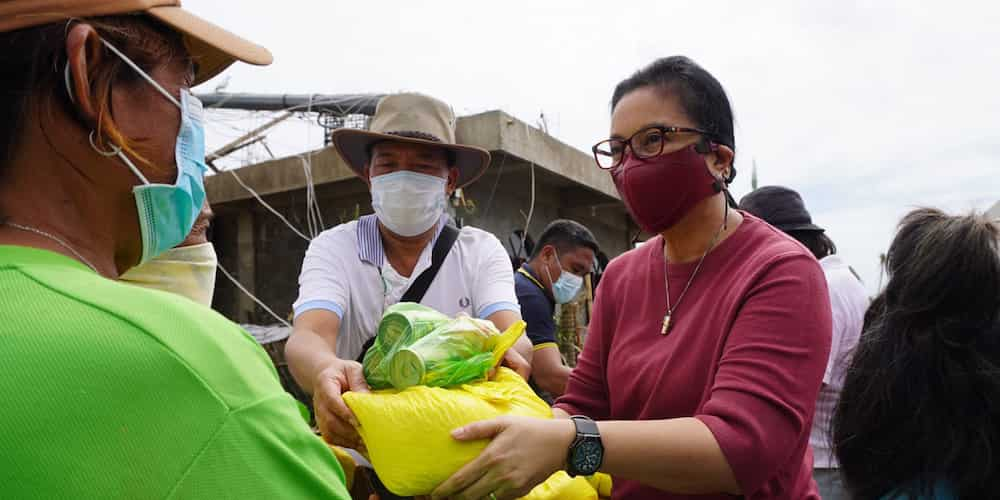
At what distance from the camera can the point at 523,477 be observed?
4.61 feet

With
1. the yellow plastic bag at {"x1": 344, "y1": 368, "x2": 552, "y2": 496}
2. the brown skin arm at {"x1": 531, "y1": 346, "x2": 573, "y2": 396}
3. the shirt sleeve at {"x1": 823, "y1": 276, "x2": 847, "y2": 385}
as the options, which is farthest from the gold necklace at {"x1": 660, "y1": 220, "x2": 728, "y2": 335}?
the brown skin arm at {"x1": 531, "y1": 346, "x2": 573, "y2": 396}

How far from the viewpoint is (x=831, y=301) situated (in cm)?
299

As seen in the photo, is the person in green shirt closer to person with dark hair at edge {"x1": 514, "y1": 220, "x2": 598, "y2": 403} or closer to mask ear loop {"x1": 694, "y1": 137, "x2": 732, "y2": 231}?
mask ear loop {"x1": 694, "y1": 137, "x2": 732, "y2": 231}

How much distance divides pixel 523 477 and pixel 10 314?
0.95 meters

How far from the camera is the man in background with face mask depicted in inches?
89.2

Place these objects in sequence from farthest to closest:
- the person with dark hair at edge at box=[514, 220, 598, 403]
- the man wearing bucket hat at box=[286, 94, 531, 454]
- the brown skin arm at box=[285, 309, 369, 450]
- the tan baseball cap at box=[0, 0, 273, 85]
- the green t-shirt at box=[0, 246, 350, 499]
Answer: the person with dark hair at edge at box=[514, 220, 598, 403], the man wearing bucket hat at box=[286, 94, 531, 454], the brown skin arm at box=[285, 309, 369, 450], the tan baseball cap at box=[0, 0, 273, 85], the green t-shirt at box=[0, 246, 350, 499]

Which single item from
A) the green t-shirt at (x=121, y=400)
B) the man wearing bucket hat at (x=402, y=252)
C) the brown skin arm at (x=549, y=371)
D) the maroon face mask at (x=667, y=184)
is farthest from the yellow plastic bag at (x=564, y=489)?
the brown skin arm at (x=549, y=371)

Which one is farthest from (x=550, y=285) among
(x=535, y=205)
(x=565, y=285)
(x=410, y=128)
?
(x=535, y=205)

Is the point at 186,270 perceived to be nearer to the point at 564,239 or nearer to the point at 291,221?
the point at 564,239

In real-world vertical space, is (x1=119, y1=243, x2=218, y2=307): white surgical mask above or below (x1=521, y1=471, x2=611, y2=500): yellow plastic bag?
above

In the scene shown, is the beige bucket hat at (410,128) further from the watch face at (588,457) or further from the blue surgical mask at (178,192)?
the watch face at (588,457)

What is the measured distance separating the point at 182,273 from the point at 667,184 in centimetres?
161

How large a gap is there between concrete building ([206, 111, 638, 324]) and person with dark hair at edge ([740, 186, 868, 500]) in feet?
8.81

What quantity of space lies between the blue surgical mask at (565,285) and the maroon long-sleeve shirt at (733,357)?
115 inches
